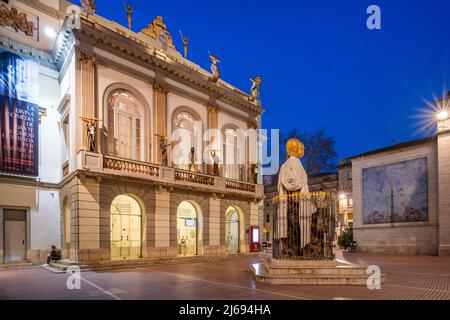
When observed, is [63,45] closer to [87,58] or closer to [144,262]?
[87,58]

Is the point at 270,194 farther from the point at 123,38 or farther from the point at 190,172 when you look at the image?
the point at 123,38

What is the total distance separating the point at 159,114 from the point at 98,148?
5076mm

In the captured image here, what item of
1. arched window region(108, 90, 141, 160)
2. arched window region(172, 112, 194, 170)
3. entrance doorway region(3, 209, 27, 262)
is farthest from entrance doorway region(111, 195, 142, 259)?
entrance doorway region(3, 209, 27, 262)

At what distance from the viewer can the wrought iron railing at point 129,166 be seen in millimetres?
19000

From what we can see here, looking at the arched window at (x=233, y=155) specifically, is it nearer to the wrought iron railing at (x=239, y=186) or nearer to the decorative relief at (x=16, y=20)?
the wrought iron railing at (x=239, y=186)

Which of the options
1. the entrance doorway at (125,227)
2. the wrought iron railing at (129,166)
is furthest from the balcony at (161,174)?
the entrance doorway at (125,227)

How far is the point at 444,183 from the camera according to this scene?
25.0 metres

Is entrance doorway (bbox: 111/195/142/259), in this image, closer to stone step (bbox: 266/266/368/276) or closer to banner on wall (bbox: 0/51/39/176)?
banner on wall (bbox: 0/51/39/176)

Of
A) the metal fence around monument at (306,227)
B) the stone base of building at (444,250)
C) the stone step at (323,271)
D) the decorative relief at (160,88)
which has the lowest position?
the stone base of building at (444,250)

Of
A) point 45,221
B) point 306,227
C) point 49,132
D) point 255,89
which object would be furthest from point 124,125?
point 255,89

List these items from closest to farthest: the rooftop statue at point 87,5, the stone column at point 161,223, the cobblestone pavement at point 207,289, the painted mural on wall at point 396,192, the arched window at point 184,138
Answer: the cobblestone pavement at point 207,289, the rooftop statue at point 87,5, the stone column at point 161,223, the arched window at point 184,138, the painted mural on wall at point 396,192

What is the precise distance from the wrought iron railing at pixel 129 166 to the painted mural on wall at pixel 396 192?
19.1 metres

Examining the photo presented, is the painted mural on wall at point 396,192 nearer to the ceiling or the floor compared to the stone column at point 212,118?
nearer to the floor

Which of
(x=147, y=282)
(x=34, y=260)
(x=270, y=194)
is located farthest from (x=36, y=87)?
(x=270, y=194)
